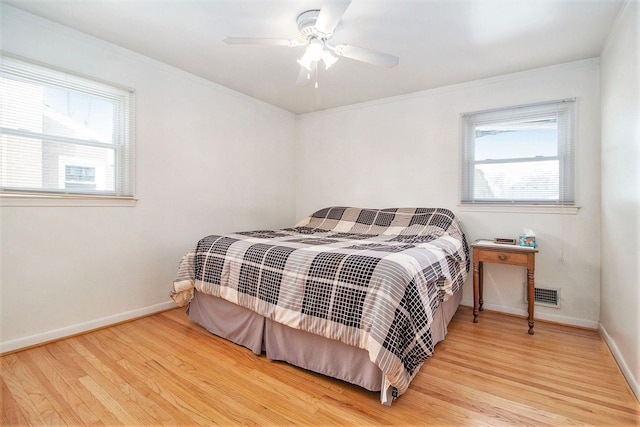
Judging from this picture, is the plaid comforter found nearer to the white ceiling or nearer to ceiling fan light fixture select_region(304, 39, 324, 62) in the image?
ceiling fan light fixture select_region(304, 39, 324, 62)

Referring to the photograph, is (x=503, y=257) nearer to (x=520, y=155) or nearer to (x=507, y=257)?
(x=507, y=257)

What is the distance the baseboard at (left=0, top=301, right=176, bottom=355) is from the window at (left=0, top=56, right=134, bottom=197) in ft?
3.37

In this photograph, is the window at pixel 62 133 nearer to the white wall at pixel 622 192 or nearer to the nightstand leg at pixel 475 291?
the nightstand leg at pixel 475 291

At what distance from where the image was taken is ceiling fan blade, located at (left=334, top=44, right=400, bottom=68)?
2.05 m

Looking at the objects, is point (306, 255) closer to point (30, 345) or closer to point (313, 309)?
point (313, 309)

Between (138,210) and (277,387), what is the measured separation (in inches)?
78.4

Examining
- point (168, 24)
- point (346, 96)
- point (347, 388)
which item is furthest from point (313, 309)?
→ point (346, 96)

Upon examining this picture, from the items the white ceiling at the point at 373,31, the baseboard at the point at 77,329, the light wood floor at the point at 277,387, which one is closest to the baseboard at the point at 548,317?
the light wood floor at the point at 277,387

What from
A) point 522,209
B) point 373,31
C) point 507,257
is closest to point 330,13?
point 373,31

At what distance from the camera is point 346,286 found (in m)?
1.71

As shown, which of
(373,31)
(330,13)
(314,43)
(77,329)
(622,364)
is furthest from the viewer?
(77,329)

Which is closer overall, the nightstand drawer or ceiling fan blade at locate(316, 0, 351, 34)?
ceiling fan blade at locate(316, 0, 351, 34)

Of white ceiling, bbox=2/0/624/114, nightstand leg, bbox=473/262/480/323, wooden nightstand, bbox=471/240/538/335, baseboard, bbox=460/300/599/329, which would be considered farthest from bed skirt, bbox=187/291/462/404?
white ceiling, bbox=2/0/624/114

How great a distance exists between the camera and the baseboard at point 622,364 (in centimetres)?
168
